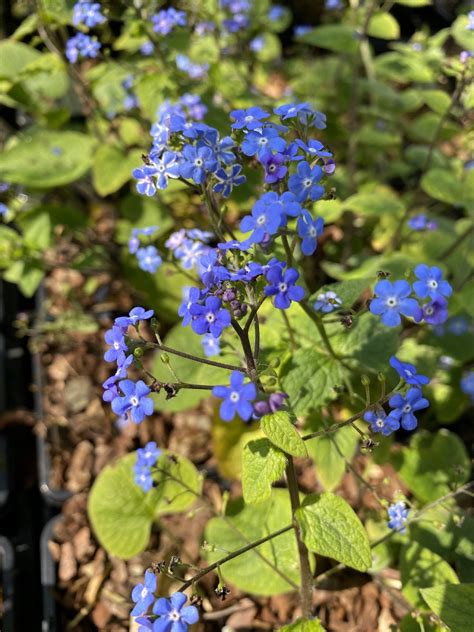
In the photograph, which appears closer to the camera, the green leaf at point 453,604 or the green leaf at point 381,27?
the green leaf at point 453,604

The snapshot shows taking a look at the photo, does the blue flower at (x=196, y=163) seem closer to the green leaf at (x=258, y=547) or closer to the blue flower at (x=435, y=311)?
the blue flower at (x=435, y=311)

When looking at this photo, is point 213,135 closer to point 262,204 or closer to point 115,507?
point 262,204

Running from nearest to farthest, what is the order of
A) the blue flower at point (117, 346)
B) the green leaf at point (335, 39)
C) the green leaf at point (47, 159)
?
the blue flower at point (117, 346) → the green leaf at point (335, 39) → the green leaf at point (47, 159)

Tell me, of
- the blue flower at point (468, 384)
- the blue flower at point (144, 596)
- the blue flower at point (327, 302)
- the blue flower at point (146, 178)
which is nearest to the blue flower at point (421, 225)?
the blue flower at point (468, 384)

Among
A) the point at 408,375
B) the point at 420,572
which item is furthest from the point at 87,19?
the point at 420,572

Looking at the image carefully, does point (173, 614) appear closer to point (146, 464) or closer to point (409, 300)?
point (146, 464)

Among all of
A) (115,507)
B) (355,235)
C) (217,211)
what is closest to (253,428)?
(115,507)

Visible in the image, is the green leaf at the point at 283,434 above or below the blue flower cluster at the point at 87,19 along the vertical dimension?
below
